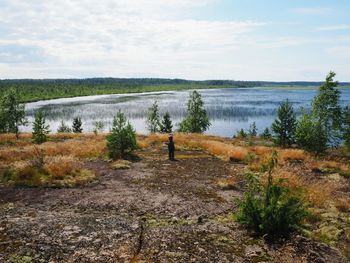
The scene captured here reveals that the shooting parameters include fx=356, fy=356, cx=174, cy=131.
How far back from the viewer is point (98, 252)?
380 inches

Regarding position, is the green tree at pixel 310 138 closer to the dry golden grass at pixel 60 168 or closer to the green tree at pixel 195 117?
the dry golden grass at pixel 60 168

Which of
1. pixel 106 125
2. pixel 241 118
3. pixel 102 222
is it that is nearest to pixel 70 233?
pixel 102 222

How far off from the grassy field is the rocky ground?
0.10ft

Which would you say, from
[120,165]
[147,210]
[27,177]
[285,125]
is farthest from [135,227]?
[285,125]

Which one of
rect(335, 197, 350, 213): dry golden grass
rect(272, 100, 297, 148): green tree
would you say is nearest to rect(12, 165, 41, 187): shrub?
rect(335, 197, 350, 213): dry golden grass

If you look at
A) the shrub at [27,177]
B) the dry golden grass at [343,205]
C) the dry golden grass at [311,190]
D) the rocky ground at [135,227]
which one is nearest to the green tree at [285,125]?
the dry golden grass at [311,190]

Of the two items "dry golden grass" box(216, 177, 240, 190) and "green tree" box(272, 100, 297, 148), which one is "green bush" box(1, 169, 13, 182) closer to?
"dry golden grass" box(216, 177, 240, 190)

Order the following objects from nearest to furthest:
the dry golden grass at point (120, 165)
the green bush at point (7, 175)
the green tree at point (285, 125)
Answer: the green bush at point (7, 175) → the dry golden grass at point (120, 165) → the green tree at point (285, 125)

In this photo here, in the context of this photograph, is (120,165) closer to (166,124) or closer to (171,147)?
(171,147)

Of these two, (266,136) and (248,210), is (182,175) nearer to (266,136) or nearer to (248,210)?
(248,210)

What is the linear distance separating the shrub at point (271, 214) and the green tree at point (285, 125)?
110 ft

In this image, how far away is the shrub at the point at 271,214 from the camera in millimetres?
11008

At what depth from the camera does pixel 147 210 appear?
13.1 meters

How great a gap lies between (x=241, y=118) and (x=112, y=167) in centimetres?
11004
